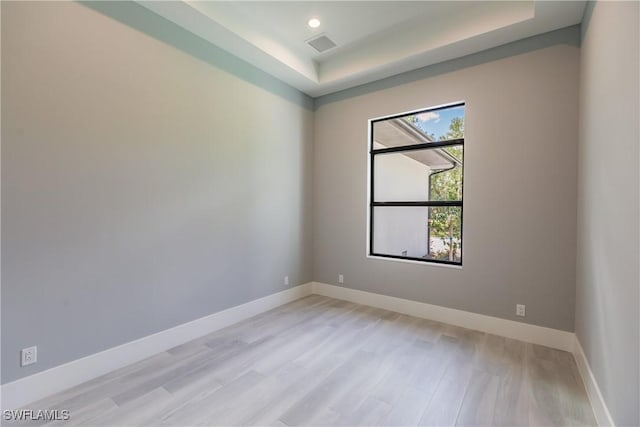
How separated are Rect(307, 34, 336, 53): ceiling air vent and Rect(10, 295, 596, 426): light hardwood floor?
10.8ft

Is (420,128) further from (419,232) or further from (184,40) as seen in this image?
(184,40)

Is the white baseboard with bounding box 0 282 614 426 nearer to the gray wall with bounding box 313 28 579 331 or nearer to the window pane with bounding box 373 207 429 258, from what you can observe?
the gray wall with bounding box 313 28 579 331

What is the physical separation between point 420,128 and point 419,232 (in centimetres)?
132

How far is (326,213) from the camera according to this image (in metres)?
4.37

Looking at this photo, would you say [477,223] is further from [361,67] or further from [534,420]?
[361,67]

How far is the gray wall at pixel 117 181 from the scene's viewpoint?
1.92 m

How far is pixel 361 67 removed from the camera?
11.8 ft

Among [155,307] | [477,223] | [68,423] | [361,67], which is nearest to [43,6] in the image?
[155,307]

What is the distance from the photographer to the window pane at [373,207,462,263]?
137 inches

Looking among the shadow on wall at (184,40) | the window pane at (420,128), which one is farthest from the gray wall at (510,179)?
the shadow on wall at (184,40)

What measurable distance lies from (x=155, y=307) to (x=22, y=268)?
3.20 feet

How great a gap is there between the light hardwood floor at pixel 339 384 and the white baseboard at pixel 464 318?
94 mm

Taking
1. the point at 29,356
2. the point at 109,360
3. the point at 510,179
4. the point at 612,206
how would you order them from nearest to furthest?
the point at 612,206 < the point at 29,356 < the point at 109,360 < the point at 510,179

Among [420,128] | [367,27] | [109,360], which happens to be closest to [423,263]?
[420,128]
